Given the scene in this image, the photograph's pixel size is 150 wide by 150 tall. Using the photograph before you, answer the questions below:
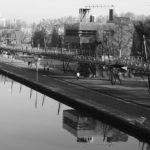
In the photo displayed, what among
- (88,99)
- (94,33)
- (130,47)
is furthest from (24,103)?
(94,33)

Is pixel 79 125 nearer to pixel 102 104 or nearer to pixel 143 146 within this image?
pixel 102 104

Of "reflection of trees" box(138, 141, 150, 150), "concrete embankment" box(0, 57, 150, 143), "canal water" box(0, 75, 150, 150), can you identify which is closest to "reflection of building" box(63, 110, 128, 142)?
"canal water" box(0, 75, 150, 150)

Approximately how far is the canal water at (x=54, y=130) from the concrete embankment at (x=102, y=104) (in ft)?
2.56

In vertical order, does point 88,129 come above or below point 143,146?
below

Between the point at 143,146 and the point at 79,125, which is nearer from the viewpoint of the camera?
the point at 143,146

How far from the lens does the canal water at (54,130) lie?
121 ft

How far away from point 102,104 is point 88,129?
7.26m

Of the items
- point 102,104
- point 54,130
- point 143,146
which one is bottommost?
point 54,130

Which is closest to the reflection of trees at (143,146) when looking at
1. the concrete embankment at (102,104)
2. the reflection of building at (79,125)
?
the concrete embankment at (102,104)

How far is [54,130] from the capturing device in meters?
42.7

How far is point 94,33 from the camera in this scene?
13038 centimetres

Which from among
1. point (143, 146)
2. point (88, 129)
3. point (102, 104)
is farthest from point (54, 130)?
point (143, 146)

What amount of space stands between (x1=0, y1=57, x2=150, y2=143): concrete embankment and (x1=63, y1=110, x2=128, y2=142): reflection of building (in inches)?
31.1

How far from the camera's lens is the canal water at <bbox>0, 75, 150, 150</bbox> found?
121 ft
